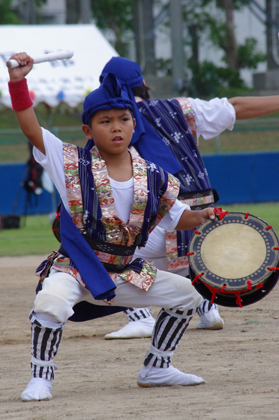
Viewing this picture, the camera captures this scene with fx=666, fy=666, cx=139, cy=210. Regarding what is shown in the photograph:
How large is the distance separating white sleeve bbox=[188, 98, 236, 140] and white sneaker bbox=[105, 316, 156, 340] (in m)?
1.37

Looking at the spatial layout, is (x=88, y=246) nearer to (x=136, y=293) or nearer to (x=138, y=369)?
(x=136, y=293)

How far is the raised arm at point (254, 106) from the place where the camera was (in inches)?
158

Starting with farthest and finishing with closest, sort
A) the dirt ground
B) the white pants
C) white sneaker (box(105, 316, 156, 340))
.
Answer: white sneaker (box(105, 316, 156, 340))
the white pants
the dirt ground

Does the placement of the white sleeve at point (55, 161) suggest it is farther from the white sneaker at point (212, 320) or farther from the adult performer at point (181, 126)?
the white sneaker at point (212, 320)

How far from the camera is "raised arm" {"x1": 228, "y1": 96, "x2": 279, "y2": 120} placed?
4.02 metres

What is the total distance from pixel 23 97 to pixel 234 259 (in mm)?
1223

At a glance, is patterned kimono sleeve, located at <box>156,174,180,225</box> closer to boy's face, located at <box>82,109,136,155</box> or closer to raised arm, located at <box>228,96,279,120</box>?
boy's face, located at <box>82,109,136,155</box>

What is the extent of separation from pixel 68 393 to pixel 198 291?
783mm

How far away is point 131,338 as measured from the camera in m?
4.43

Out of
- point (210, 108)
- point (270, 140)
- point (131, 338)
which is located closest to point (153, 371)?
point (131, 338)

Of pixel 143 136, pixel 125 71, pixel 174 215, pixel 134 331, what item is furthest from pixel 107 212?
pixel 134 331

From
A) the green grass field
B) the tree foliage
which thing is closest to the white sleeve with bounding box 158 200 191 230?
the green grass field

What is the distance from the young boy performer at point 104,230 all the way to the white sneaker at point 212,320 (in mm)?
1301

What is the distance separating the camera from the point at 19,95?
2.99 m
